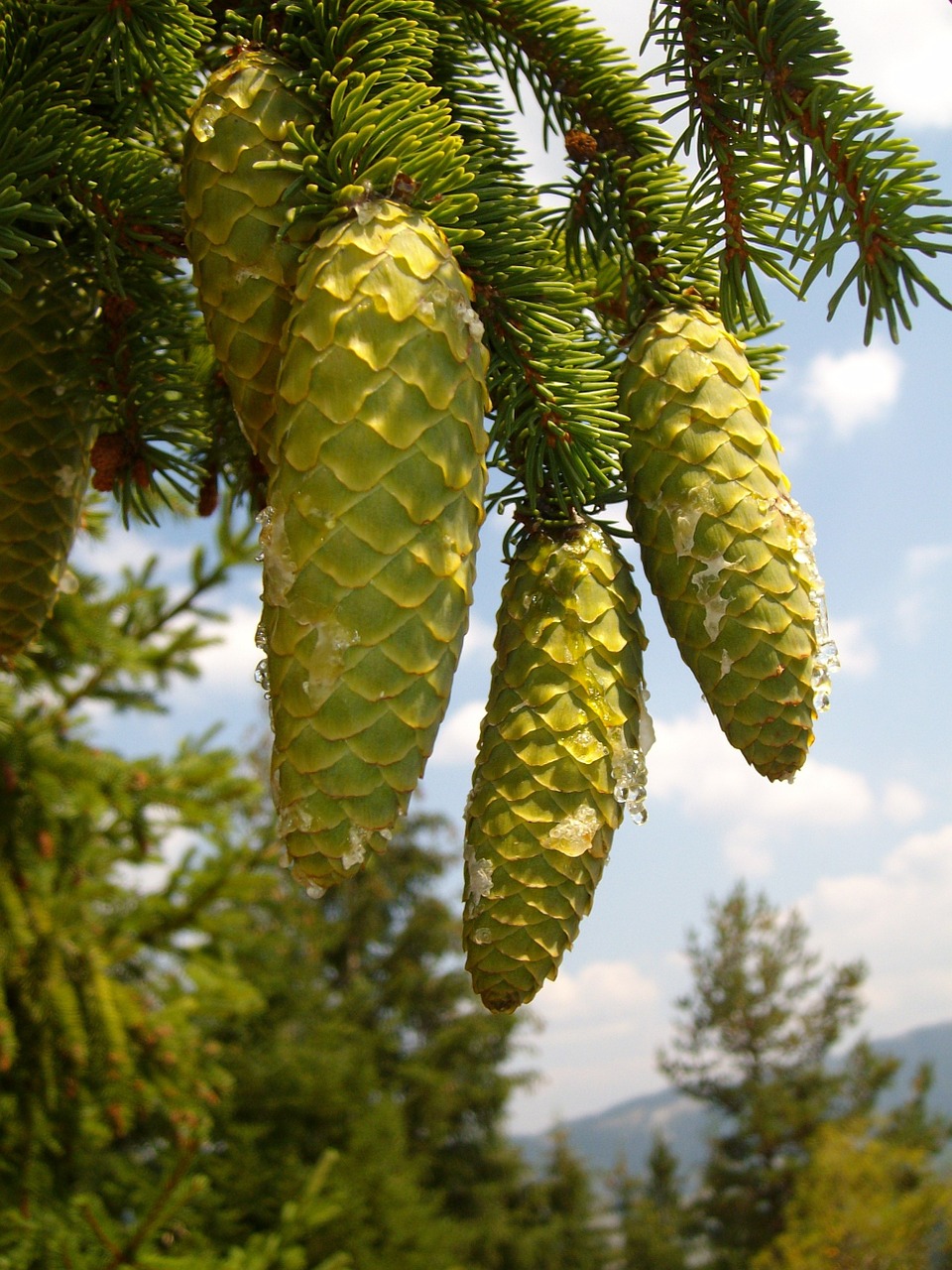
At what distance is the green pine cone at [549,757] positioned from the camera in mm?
597

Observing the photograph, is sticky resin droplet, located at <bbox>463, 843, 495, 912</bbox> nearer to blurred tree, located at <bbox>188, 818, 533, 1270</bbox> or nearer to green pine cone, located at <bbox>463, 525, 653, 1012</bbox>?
green pine cone, located at <bbox>463, 525, 653, 1012</bbox>

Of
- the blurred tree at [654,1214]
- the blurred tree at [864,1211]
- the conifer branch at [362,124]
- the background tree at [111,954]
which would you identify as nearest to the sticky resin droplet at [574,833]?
the conifer branch at [362,124]

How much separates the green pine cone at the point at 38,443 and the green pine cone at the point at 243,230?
230 millimetres

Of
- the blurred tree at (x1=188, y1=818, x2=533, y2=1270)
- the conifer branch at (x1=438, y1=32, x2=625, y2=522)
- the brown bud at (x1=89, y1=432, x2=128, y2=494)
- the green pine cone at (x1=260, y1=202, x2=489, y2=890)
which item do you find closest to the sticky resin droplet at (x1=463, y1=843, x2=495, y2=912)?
the green pine cone at (x1=260, y1=202, x2=489, y2=890)

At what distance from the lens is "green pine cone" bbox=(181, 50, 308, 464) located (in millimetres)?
578

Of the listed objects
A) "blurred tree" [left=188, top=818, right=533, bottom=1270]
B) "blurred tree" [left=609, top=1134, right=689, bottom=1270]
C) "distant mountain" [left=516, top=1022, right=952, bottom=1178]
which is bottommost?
"distant mountain" [left=516, top=1022, right=952, bottom=1178]

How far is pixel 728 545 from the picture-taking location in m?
0.63

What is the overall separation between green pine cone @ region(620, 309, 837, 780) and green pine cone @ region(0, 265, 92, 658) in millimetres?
430

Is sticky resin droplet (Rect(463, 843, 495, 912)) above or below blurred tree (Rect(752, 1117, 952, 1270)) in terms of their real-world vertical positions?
above

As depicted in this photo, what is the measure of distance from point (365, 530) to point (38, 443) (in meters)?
0.40

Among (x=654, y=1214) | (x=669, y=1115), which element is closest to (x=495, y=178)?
(x=654, y=1214)

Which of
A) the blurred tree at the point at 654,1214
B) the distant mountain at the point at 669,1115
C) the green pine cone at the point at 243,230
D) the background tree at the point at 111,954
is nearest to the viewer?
the green pine cone at the point at 243,230

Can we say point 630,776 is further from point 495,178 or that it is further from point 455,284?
point 495,178

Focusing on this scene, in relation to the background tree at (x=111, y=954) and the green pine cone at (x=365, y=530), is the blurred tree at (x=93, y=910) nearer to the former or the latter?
the background tree at (x=111, y=954)
